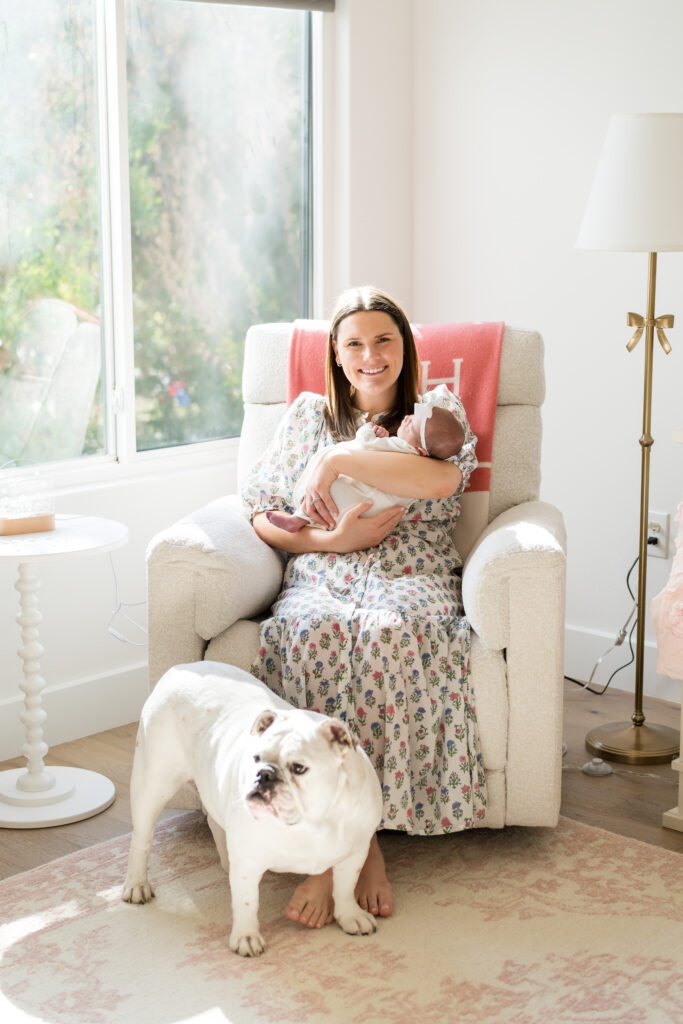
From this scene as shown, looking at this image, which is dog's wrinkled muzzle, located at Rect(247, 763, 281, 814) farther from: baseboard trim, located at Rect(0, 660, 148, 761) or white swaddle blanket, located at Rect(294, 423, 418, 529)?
baseboard trim, located at Rect(0, 660, 148, 761)

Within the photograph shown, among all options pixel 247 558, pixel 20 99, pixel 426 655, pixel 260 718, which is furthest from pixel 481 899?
pixel 20 99

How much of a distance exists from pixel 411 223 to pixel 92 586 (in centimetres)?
141

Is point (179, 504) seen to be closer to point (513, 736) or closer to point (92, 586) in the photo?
point (92, 586)

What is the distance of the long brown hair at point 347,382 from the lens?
242cm

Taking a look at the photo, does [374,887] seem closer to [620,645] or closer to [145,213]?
[620,645]

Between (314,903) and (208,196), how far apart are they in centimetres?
185

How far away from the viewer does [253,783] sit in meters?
1.63

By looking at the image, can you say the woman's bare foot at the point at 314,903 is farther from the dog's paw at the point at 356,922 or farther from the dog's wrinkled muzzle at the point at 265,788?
the dog's wrinkled muzzle at the point at 265,788

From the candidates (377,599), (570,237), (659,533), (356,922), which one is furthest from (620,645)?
(356,922)

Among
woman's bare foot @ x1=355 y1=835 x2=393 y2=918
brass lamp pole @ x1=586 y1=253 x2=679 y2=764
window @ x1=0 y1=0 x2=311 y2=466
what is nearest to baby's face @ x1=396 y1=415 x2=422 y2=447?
brass lamp pole @ x1=586 y1=253 x2=679 y2=764

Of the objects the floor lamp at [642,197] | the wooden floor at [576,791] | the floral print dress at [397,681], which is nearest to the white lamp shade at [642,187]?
the floor lamp at [642,197]

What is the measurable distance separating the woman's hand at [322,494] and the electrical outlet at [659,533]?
98 centimetres

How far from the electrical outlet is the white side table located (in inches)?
53.1

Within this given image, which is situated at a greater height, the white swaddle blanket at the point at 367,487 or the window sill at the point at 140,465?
the white swaddle blanket at the point at 367,487
